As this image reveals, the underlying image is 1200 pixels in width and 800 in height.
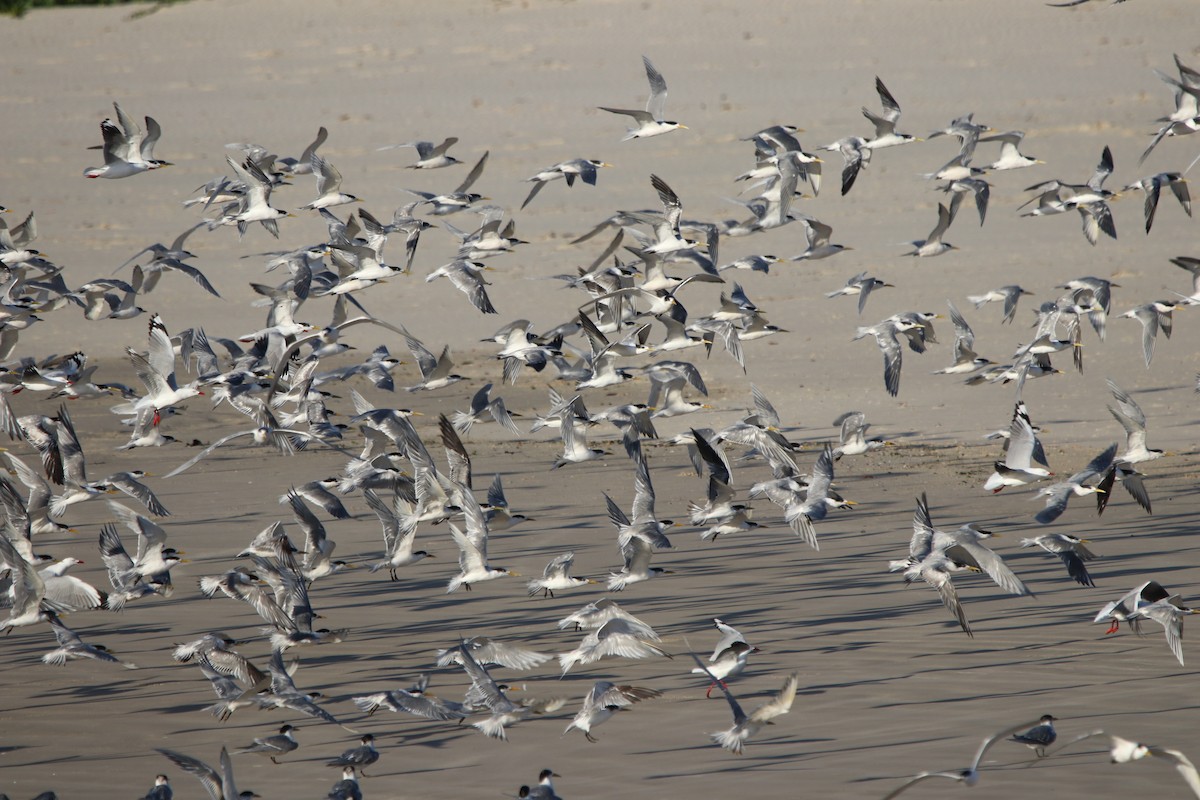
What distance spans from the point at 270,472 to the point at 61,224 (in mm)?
15333

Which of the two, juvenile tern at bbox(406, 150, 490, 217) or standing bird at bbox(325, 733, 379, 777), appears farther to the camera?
juvenile tern at bbox(406, 150, 490, 217)

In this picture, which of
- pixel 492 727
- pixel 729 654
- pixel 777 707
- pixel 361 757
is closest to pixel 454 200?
pixel 729 654

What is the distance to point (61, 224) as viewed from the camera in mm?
31672

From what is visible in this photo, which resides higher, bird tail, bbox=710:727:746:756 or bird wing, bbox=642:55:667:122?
bird wing, bbox=642:55:667:122

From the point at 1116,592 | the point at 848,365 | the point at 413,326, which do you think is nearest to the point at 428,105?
the point at 413,326

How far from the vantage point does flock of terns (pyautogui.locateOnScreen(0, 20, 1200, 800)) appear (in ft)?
35.7

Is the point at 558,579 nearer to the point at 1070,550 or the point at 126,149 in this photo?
the point at 1070,550

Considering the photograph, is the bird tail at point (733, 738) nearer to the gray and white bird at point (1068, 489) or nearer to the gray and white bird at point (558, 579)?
the gray and white bird at point (558, 579)

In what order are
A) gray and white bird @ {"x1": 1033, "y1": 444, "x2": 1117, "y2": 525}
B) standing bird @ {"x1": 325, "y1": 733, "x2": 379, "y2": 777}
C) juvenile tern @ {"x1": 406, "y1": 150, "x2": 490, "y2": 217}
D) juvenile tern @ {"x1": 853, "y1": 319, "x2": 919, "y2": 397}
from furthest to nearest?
juvenile tern @ {"x1": 406, "y1": 150, "x2": 490, "y2": 217}, juvenile tern @ {"x1": 853, "y1": 319, "x2": 919, "y2": 397}, gray and white bird @ {"x1": 1033, "y1": 444, "x2": 1117, "y2": 525}, standing bird @ {"x1": 325, "y1": 733, "x2": 379, "y2": 777}

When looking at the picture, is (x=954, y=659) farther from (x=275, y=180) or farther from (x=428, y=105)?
(x=428, y=105)

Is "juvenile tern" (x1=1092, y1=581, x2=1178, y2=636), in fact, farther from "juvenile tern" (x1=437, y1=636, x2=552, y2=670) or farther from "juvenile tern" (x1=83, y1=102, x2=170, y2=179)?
"juvenile tern" (x1=83, y1=102, x2=170, y2=179)

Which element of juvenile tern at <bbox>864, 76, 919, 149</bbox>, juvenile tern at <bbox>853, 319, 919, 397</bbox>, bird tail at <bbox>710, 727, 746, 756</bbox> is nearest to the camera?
bird tail at <bbox>710, 727, 746, 756</bbox>

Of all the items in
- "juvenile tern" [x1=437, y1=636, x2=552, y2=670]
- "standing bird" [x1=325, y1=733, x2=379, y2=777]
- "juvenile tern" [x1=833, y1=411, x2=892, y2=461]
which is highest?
"standing bird" [x1=325, y1=733, x2=379, y2=777]

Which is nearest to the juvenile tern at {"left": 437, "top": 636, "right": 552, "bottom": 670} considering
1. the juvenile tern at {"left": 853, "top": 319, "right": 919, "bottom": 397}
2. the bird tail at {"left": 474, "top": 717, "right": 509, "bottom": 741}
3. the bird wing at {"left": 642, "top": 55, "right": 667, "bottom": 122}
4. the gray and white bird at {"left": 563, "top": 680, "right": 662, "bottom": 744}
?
the bird tail at {"left": 474, "top": 717, "right": 509, "bottom": 741}
